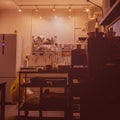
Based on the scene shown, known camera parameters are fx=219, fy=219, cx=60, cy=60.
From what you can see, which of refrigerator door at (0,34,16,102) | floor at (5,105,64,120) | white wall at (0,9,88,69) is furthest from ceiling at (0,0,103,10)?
floor at (5,105,64,120)

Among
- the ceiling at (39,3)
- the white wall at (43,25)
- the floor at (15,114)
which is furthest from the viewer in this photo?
the white wall at (43,25)

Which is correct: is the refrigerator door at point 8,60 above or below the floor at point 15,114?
above

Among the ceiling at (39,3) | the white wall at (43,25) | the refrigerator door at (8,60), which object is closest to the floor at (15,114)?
the refrigerator door at (8,60)

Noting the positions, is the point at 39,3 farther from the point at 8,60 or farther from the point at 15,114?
the point at 15,114

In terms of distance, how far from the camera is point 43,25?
20.4 feet

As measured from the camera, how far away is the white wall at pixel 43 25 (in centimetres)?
618

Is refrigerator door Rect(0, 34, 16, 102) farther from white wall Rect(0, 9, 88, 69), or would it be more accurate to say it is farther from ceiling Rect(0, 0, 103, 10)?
ceiling Rect(0, 0, 103, 10)

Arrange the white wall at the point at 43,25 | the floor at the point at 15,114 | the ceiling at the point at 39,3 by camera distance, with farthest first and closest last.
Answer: the white wall at the point at 43,25 → the ceiling at the point at 39,3 → the floor at the point at 15,114

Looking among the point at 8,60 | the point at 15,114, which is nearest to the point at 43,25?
the point at 8,60

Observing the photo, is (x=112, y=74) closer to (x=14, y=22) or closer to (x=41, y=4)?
(x=41, y=4)

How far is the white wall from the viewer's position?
6.18 m

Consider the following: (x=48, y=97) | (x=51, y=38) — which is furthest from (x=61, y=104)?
(x=51, y=38)

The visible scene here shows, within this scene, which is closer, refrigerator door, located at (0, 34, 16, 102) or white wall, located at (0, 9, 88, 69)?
refrigerator door, located at (0, 34, 16, 102)

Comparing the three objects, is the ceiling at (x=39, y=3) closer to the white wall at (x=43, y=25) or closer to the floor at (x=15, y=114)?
the white wall at (x=43, y=25)
